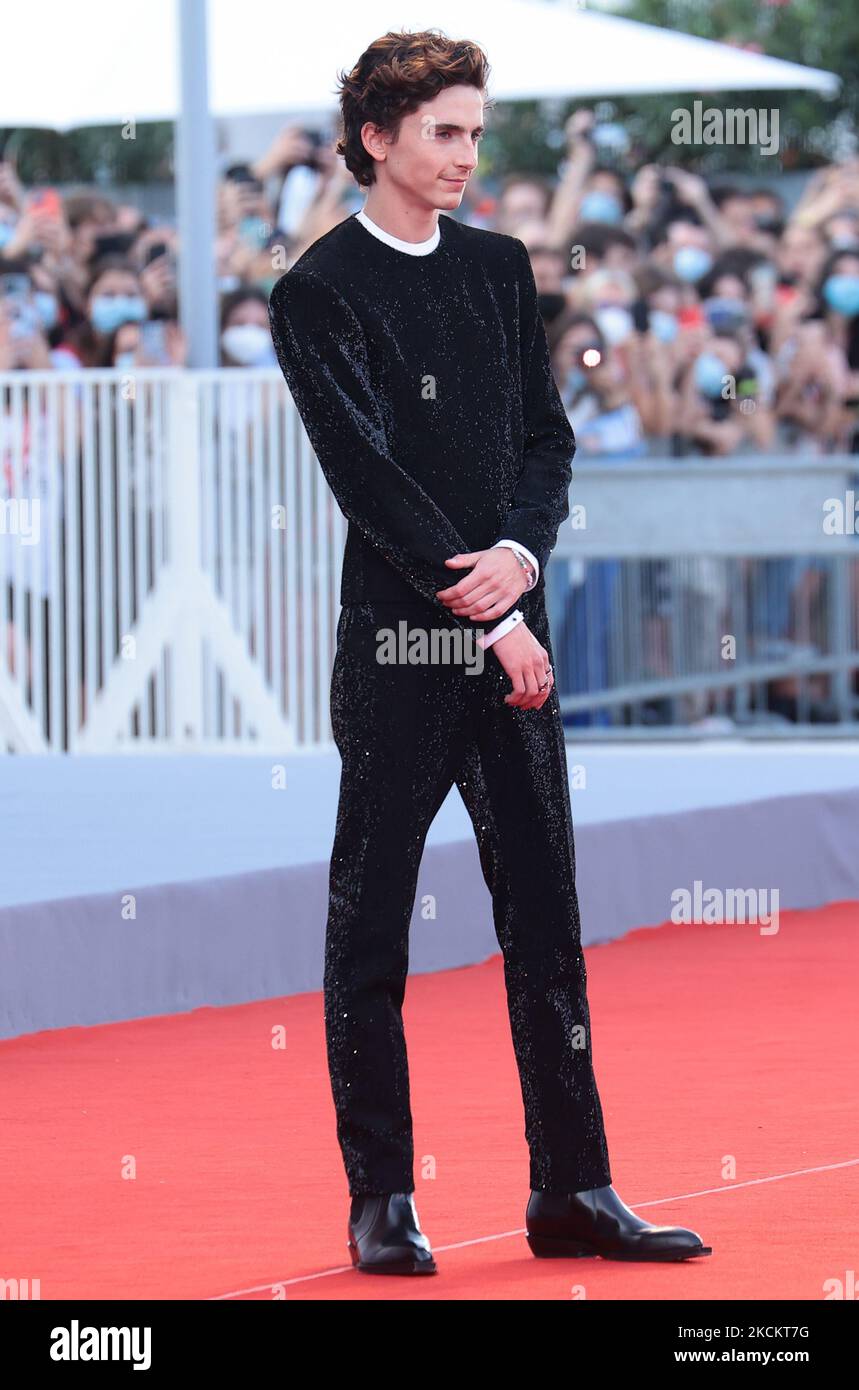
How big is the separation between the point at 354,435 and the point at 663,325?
30.7 feet

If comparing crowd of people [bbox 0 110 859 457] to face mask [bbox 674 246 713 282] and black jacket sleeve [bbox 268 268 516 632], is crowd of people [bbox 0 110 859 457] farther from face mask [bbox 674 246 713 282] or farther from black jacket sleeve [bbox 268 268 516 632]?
black jacket sleeve [bbox 268 268 516 632]

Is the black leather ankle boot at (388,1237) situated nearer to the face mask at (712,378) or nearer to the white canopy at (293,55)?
the face mask at (712,378)

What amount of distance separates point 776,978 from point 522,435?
3.49 m

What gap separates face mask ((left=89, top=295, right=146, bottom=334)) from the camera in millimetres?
12859

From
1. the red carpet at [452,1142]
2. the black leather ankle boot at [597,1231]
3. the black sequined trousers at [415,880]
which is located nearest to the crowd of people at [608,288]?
the red carpet at [452,1142]

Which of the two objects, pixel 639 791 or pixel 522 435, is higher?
pixel 522 435

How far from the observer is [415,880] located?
156 inches

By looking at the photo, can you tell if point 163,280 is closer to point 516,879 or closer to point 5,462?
point 5,462

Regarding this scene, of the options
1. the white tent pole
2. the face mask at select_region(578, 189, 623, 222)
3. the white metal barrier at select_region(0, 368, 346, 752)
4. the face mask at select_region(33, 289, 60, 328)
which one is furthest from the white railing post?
the face mask at select_region(578, 189, 623, 222)

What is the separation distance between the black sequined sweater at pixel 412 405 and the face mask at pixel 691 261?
9895mm

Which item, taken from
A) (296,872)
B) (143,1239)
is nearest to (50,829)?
(296,872)

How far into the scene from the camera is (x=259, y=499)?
10.8 m

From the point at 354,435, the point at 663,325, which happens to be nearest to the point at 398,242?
the point at 354,435
